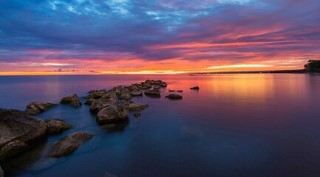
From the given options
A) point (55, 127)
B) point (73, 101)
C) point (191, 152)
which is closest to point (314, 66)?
point (73, 101)

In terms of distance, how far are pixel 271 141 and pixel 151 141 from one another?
22.3 feet

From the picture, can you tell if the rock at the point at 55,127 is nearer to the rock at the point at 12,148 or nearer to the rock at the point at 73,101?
the rock at the point at 12,148

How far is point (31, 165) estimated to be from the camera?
968 cm

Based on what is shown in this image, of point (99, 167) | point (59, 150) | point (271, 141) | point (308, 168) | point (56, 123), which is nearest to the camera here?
point (308, 168)

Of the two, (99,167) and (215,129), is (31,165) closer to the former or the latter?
(99,167)

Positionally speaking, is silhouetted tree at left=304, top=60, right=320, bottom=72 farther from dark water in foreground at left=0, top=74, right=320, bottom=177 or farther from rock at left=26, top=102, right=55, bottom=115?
rock at left=26, top=102, right=55, bottom=115

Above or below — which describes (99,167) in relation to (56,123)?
below

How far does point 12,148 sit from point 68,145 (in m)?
2.55

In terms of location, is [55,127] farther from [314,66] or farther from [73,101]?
[314,66]

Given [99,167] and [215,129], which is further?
[215,129]

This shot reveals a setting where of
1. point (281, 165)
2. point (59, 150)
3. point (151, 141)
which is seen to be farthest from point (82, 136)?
point (281, 165)

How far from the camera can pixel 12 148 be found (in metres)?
10.6

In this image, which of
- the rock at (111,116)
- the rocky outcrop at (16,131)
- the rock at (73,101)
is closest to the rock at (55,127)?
the rocky outcrop at (16,131)

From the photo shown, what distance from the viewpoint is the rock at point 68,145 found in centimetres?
1068
